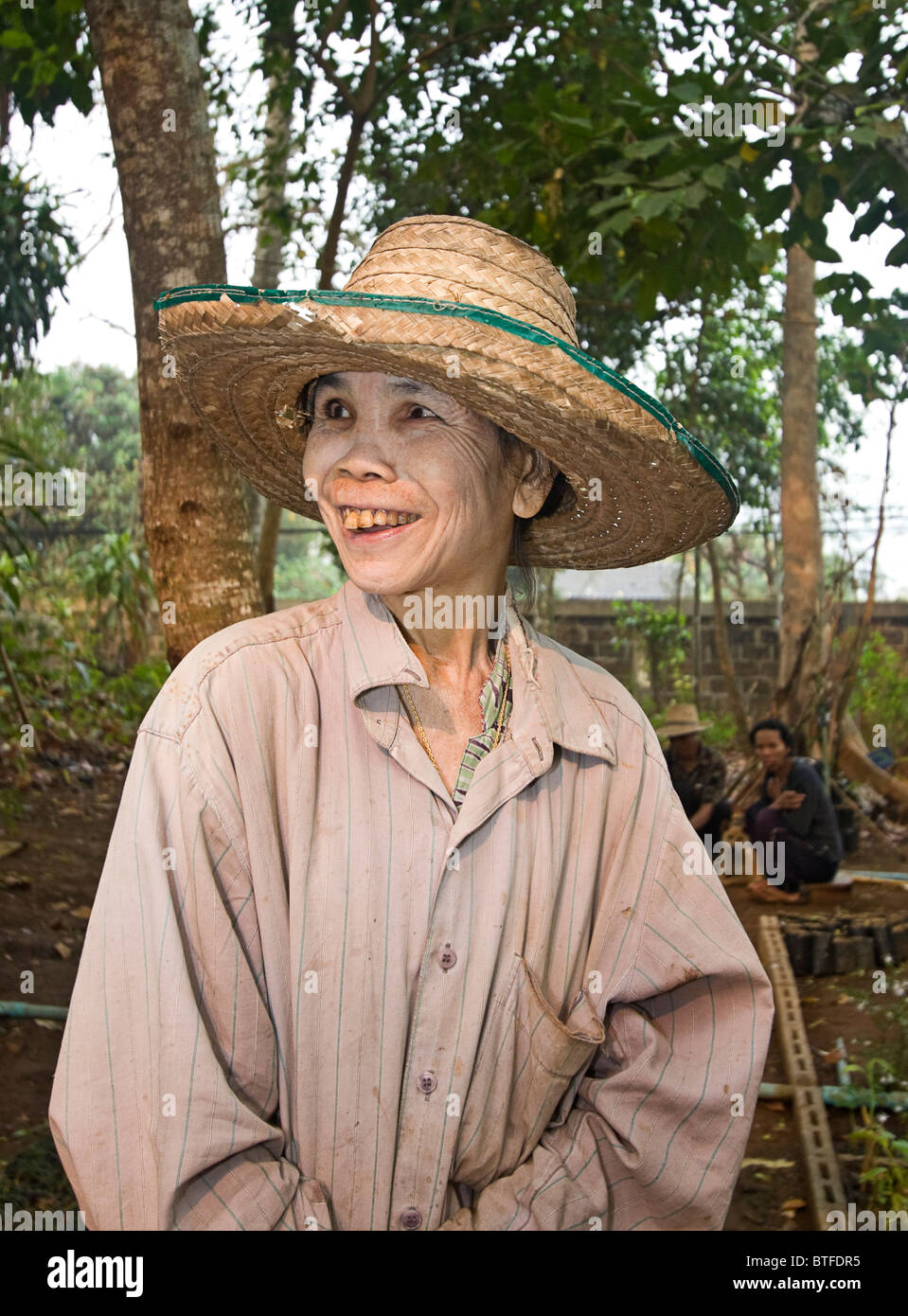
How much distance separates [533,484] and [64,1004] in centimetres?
261

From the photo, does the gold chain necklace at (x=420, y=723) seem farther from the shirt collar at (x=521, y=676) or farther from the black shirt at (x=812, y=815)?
the black shirt at (x=812, y=815)

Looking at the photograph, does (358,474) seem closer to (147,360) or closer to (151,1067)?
(151,1067)

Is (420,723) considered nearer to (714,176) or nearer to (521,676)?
(521,676)

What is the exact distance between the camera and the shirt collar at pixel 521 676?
157 cm

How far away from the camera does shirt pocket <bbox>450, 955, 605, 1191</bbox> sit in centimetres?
155

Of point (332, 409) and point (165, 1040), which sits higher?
point (332, 409)

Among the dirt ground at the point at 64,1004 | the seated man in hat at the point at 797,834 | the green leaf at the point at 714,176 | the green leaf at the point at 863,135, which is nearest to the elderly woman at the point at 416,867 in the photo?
the dirt ground at the point at 64,1004

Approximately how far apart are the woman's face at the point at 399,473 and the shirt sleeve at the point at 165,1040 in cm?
35

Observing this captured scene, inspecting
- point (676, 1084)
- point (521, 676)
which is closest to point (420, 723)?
point (521, 676)

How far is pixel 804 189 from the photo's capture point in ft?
11.4

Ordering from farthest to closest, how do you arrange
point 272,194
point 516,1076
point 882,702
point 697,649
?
point 697,649, point 882,702, point 272,194, point 516,1076

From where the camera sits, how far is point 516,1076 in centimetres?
159
